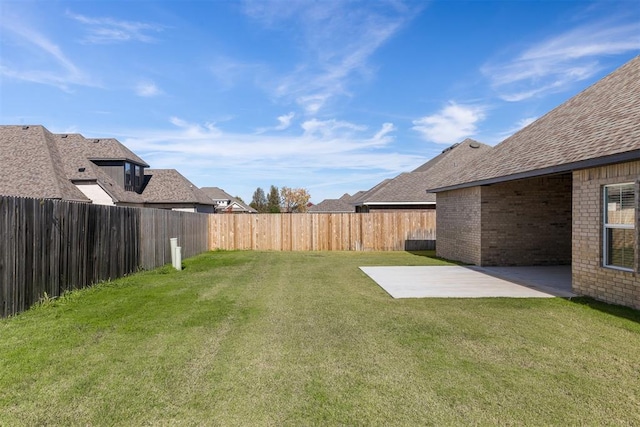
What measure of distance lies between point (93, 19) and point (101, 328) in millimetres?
10207

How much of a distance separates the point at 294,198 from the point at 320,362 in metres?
84.4

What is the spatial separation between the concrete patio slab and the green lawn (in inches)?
29.9

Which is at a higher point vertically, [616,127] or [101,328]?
[616,127]

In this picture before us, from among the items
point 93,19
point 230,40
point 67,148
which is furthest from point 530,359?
point 67,148

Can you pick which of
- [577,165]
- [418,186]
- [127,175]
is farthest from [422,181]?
[127,175]

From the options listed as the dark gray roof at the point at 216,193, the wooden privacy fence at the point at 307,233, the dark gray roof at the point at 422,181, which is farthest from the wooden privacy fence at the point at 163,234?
the dark gray roof at the point at 216,193

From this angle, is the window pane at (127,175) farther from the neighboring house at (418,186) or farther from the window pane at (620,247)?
the window pane at (620,247)

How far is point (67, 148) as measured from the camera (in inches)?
1091

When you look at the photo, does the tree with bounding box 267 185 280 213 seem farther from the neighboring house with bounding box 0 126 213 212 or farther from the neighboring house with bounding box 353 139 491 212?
the neighboring house with bounding box 353 139 491 212

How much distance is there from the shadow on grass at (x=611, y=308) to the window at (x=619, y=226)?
0.75 m

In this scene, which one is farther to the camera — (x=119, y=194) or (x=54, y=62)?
(x=119, y=194)

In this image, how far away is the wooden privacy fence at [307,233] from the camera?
20297 mm

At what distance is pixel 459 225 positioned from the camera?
14250 mm

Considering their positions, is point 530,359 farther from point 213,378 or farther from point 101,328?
point 101,328
